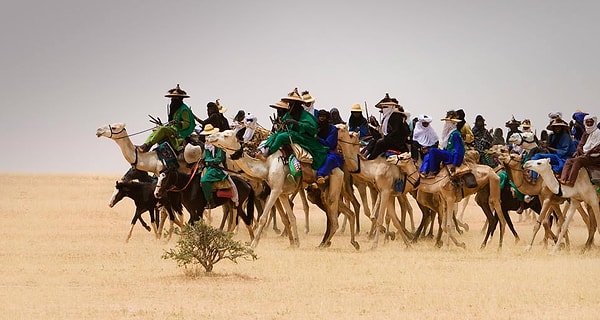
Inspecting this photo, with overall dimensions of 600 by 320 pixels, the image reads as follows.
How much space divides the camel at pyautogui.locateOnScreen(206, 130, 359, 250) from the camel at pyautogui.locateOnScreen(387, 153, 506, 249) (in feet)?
3.88

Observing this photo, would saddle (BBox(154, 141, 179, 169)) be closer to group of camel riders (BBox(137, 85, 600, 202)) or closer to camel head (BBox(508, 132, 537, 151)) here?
group of camel riders (BBox(137, 85, 600, 202))

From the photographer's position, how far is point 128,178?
27.9 meters

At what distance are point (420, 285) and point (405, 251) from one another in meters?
4.83

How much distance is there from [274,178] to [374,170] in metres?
1.95

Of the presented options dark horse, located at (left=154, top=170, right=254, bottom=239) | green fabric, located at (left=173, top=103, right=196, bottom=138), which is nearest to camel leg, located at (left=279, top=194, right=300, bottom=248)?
dark horse, located at (left=154, top=170, right=254, bottom=239)

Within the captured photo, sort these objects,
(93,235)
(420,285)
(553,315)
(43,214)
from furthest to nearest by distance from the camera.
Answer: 1. (43,214)
2. (93,235)
3. (420,285)
4. (553,315)

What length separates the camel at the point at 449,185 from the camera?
899 inches

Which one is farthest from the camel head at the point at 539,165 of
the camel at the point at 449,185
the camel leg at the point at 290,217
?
the camel leg at the point at 290,217

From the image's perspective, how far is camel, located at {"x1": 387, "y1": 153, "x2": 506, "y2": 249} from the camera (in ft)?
74.9

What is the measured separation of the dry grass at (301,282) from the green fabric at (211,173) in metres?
1.41

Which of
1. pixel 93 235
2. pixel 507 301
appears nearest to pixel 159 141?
pixel 93 235

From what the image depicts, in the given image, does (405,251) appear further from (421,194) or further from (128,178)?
(128,178)

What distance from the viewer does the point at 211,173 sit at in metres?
23.1

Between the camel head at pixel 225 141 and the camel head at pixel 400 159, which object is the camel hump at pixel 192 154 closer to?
the camel head at pixel 225 141
